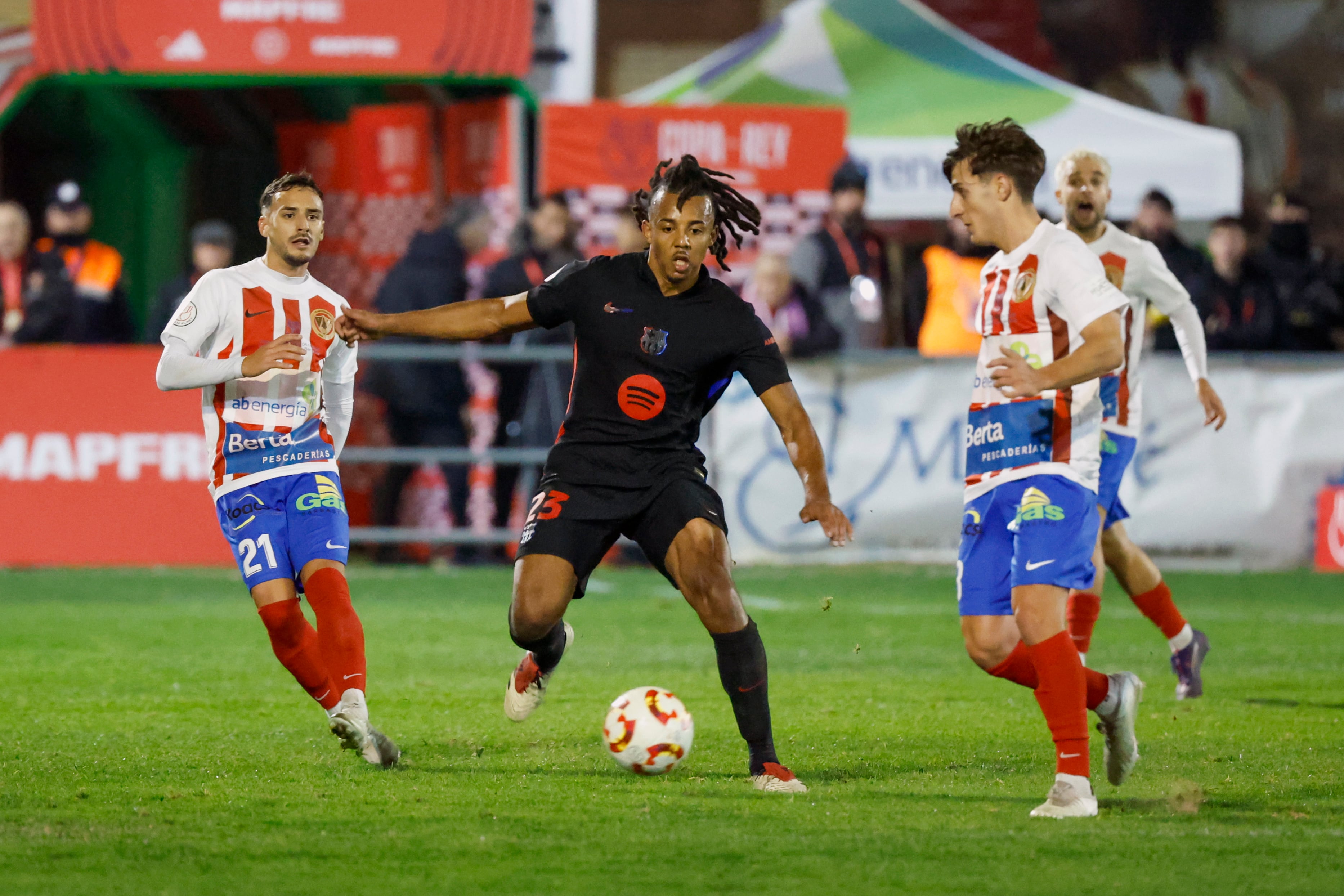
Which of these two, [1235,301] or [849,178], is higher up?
[849,178]

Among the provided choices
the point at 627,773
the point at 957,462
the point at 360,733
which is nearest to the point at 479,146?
the point at 957,462

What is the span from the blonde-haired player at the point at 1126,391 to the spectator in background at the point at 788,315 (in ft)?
16.0

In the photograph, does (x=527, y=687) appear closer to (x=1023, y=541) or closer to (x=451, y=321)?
(x=451, y=321)

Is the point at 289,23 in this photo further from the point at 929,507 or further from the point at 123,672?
the point at 123,672

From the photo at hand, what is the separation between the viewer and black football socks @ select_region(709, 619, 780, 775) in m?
5.86

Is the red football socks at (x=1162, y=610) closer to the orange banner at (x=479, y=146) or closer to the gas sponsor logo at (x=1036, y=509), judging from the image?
the gas sponsor logo at (x=1036, y=509)

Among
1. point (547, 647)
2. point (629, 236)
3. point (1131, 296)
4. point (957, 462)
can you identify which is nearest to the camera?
point (547, 647)

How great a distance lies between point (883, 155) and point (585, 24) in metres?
3.00

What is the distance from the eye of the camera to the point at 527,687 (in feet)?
22.1

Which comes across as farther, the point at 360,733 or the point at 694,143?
the point at 694,143

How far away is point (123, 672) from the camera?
332 inches

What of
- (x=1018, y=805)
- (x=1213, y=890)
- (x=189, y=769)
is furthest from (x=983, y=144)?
(x=189, y=769)

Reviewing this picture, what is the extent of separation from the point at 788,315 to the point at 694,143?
2.45 m

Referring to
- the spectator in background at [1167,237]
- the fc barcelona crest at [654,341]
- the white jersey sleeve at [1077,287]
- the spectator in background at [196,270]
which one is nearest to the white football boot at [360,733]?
the fc barcelona crest at [654,341]
